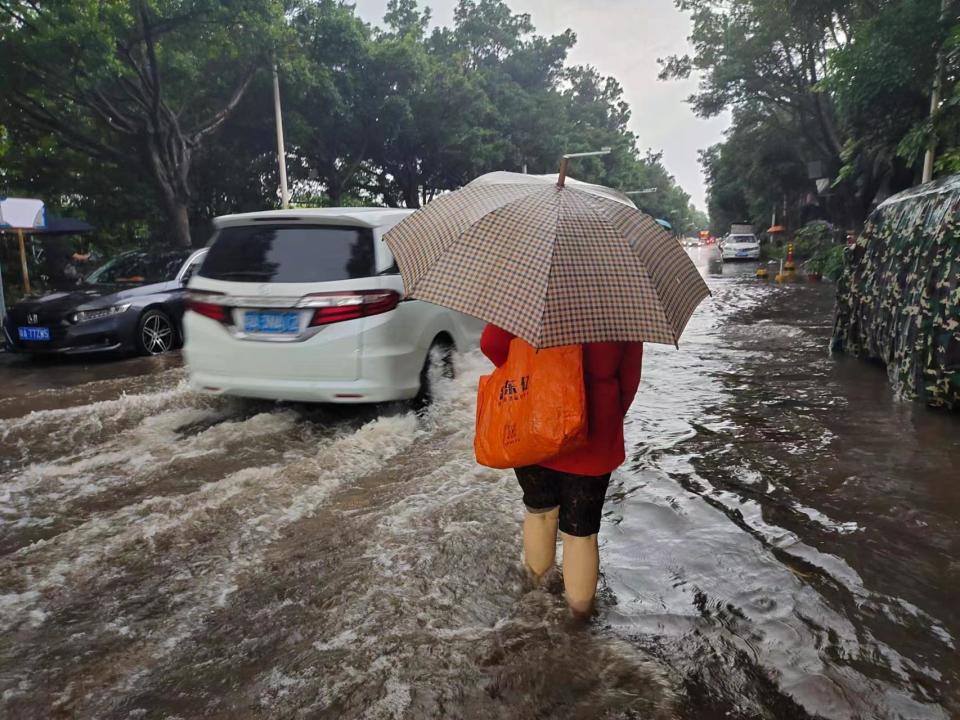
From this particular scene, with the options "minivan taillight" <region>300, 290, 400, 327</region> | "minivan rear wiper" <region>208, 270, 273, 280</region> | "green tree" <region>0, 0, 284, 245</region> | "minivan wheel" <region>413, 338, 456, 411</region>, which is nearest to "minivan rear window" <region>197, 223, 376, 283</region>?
"minivan rear wiper" <region>208, 270, 273, 280</region>

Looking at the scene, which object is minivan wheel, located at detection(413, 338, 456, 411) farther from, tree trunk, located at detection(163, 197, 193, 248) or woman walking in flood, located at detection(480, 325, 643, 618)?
tree trunk, located at detection(163, 197, 193, 248)

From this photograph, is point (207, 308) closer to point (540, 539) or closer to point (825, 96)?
point (540, 539)

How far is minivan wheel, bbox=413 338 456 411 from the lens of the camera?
5.80m

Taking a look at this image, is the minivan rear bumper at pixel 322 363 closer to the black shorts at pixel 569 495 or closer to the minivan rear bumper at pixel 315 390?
the minivan rear bumper at pixel 315 390

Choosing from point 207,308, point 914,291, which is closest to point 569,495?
point 207,308

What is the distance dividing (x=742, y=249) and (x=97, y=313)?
118 feet

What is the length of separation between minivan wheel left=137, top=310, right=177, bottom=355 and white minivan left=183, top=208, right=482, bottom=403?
3.99 m

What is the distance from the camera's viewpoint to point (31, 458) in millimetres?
5059

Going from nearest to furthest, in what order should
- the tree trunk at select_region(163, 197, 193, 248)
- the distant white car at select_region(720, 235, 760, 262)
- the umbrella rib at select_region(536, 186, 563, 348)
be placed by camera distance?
the umbrella rib at select_region(536, 186, 563, 348), the tree trunk at select_region(163, 197, 193, 248), the distant white car at select_region(720, 235, 760, 262)

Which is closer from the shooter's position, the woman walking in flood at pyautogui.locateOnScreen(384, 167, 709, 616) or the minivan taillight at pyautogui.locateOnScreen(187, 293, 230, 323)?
the woman walking in flood at pyautogui.locateOnScreen(384, 167, 709, 616)

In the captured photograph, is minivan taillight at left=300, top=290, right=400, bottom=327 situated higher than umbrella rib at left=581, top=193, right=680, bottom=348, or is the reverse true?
umbrella rib at left=581, top=193, right=680, bottom=348

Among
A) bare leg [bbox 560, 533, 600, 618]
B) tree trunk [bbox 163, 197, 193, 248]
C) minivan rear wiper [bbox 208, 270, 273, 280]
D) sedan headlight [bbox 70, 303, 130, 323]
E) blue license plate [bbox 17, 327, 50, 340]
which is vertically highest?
tree trunk [bbox 163, 197, 193, 248]

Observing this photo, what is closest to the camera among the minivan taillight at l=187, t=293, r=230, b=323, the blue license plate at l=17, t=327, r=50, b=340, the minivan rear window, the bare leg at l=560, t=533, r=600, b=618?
the bare leg at l=560, t=533, r=600, b=618

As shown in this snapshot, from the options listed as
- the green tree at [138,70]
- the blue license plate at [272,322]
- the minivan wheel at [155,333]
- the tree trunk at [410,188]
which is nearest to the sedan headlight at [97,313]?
the minivan wheel at [155,333]
